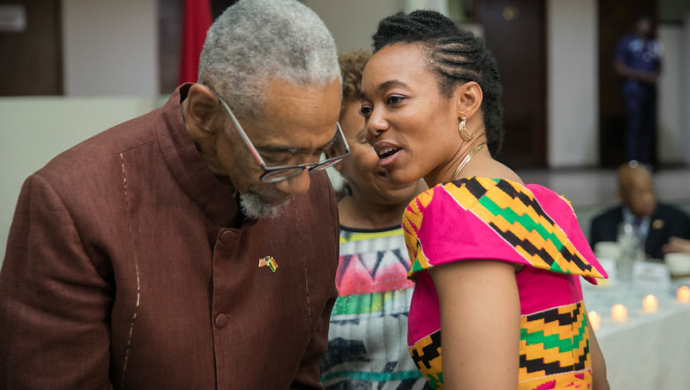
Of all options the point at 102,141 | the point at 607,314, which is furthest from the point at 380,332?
the point at 607,314

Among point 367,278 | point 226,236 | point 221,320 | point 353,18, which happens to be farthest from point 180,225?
point 353,18

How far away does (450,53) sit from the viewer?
1317mm

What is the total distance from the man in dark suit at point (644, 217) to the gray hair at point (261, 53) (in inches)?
153

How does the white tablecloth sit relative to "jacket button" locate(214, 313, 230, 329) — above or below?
below

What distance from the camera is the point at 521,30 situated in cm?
1049

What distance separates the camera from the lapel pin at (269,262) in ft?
4.70

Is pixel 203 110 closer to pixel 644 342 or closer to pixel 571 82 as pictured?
pixel 644 342

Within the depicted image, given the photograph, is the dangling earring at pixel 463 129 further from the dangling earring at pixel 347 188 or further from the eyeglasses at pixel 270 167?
the dangling earring at pixel 347 188

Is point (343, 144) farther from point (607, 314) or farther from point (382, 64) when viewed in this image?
point (607, 314)

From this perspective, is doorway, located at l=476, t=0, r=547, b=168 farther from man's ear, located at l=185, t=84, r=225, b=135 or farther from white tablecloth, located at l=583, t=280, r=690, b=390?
man's ear, located at l=185, t=84, r=225, b=135

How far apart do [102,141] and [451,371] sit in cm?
73

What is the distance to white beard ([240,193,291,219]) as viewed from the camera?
4.32ft

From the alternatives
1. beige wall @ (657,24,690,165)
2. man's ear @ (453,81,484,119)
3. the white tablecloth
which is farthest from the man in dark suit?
beige wall @ (657,24,690,165)

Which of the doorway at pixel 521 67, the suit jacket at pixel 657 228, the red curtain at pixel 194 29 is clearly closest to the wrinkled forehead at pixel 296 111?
the red curtain at pixel 194 29
